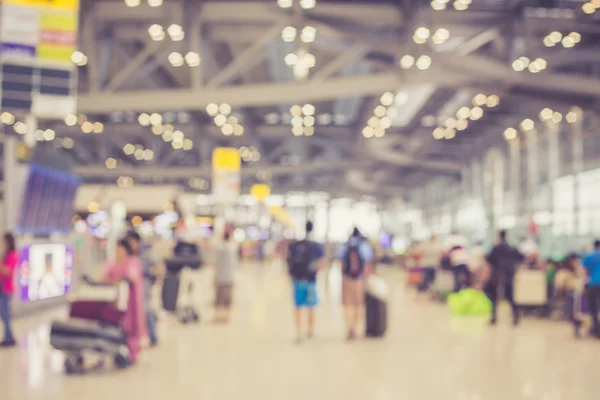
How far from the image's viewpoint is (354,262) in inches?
455

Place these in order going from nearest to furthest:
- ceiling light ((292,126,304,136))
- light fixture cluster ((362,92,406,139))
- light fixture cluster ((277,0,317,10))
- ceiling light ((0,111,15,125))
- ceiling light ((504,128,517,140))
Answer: light fixture cluster ((277,0,317,10)) < light fixture cluster ((362,92,406,139)) < ceiling light ((504,128,517,140)) < ceiling light ((0,111,15,125)) < ceiling light ((292,126,304,136))

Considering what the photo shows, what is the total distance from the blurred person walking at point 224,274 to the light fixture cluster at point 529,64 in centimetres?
739

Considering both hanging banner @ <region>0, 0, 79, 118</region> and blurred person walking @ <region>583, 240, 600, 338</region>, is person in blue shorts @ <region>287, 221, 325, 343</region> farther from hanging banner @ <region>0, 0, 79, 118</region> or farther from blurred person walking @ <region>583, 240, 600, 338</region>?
hanging banner @ <region>0, 0, 79, 118</region>

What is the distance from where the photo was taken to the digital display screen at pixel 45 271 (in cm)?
1430

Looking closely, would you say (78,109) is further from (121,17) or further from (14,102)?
(14,102)

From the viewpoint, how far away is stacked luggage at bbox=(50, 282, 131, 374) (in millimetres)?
8133

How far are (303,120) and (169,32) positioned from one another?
1566cm

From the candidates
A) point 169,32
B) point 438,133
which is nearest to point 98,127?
point 438,133

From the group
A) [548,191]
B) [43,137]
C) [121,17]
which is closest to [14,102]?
[121,17]

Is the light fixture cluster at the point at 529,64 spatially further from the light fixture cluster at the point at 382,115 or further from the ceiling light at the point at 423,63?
the light fixture cluster at the point at 382,115

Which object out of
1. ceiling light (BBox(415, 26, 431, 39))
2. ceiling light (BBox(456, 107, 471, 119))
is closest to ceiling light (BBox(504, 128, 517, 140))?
ceiling light (BBox(456, 107, 471, 119))

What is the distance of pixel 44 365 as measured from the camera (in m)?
8.92

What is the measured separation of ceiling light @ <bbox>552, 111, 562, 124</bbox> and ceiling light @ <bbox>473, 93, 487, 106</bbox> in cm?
217

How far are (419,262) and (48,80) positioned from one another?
45.2 feet
